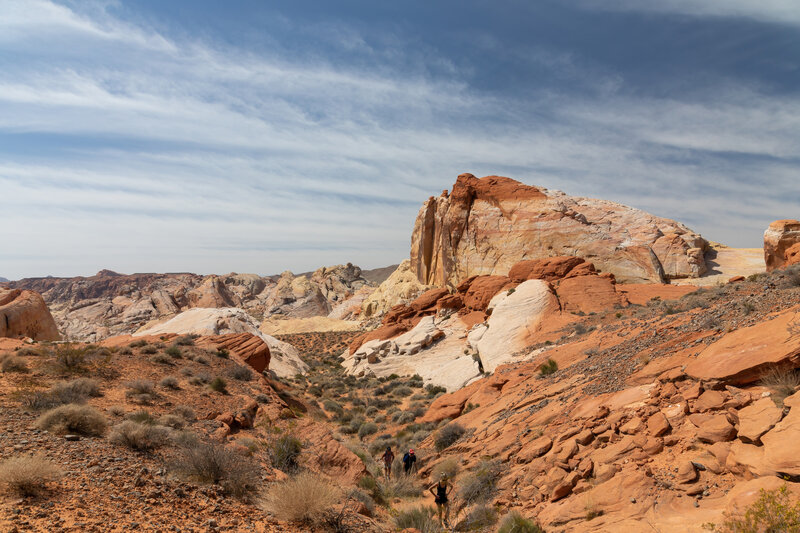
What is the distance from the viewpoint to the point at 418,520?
26.6 ft

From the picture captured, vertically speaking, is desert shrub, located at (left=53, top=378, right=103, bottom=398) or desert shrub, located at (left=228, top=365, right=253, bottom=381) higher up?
desert shrub, located at (left=53, top=378, right=103, bottom=398)

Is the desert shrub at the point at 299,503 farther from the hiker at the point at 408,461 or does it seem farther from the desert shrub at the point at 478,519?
the hiker at the point at 408,461

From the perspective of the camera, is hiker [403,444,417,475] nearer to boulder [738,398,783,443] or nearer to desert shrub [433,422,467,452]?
desert shrub [433,422,467,452]

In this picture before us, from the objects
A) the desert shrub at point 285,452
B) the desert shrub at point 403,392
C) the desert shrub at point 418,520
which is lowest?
the desert shrub at point 403,392

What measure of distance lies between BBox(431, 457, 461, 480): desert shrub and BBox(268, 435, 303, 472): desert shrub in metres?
3.84

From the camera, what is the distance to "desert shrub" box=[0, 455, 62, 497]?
5.14 meters

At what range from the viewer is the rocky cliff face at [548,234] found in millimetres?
35594

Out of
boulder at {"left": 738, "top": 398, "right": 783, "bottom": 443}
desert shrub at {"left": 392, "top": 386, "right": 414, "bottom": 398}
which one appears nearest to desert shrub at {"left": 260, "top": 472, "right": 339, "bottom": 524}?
boulder at {"left": 738, "top": 398, "right": 783, "bottom": 443}

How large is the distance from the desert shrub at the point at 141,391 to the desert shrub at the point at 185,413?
95 cm

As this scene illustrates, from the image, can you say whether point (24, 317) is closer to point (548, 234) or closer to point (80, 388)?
point (80, 388)

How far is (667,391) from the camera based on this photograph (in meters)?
7.67

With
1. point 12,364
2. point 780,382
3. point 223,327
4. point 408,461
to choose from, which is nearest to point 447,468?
point 408,461

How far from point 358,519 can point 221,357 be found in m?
12.7

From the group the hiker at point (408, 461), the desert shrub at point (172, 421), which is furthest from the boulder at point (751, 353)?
the desert shrub at point (172, 421)
